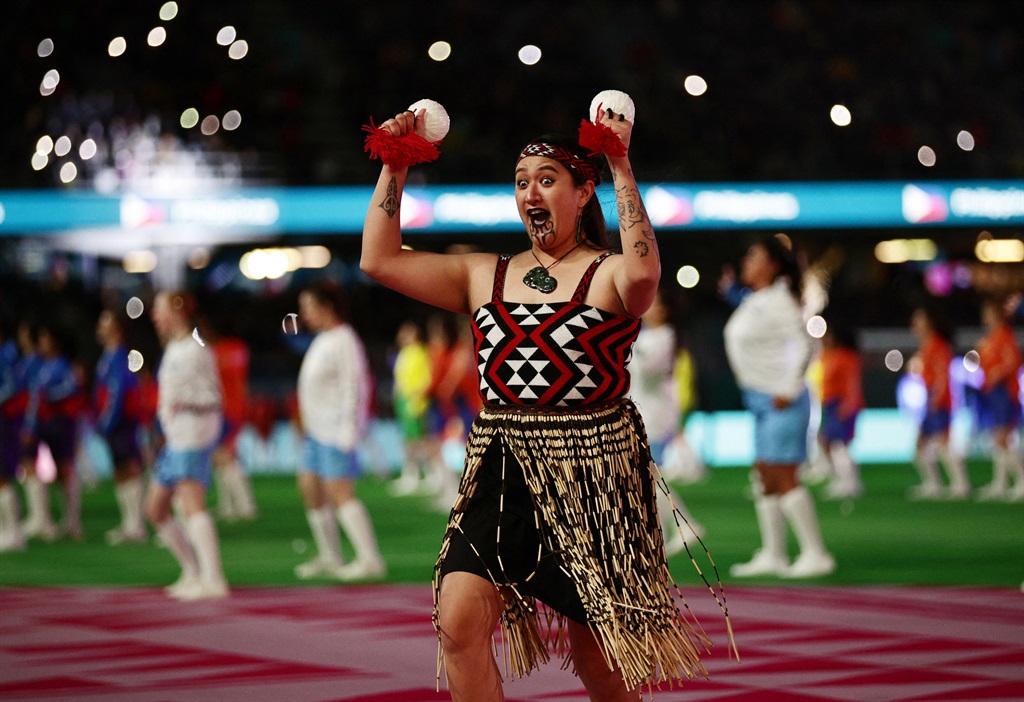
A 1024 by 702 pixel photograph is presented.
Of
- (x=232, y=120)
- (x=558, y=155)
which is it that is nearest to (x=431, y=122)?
(x=558, y=155)

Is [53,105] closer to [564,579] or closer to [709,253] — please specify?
[709,253]

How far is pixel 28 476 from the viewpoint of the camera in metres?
12.2

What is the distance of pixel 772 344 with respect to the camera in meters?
9.13

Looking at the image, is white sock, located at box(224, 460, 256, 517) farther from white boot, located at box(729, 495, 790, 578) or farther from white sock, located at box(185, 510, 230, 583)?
white boot, located at box(729, 495, 790, 578)

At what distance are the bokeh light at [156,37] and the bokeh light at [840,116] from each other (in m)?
12.4

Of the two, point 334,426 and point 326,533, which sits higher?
point 334,426

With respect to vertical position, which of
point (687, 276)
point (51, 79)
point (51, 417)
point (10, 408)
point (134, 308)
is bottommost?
point (51, 417)

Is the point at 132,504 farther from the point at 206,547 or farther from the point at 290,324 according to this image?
the point at 206,547

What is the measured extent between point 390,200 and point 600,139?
677mm

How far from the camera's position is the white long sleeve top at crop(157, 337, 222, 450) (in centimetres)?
868

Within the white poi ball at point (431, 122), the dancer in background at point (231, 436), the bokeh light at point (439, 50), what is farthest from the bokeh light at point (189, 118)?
the white poi ball at point (431, 122)

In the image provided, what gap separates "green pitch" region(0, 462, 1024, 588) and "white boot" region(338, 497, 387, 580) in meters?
0.17

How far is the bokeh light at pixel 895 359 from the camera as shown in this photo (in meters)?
27.6

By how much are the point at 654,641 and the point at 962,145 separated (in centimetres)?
2530
